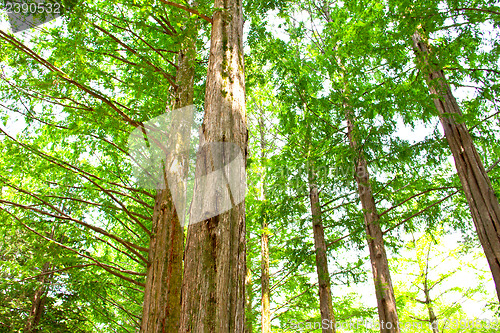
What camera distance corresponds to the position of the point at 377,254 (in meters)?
6.20

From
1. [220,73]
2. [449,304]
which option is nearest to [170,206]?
[220,73]

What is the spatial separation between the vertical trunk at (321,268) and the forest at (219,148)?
0.04 m

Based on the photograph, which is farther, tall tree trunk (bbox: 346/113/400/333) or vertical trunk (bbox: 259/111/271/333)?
vertical trunk (bbox: 259/111/271/333)

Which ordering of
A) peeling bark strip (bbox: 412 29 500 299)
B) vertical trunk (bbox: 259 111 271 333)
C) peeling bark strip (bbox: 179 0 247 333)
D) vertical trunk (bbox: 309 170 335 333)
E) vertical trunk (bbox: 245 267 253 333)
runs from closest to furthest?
peeling bark strip (bbox: 179 0 247 333)
peeling bark strip (bbox: 412 29 500 299)
vertical trunk (bbox: 309 170 335 333)
vertical trunk (bbox: 245 267 253 333)
vertical trunk (bbox: 259 111 271 333)

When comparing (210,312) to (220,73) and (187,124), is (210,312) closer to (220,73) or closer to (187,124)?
(220,73)

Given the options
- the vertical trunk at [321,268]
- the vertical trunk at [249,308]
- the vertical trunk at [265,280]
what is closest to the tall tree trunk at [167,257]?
the vertical trunk at [265,280]

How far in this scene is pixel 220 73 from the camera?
8.45 feet

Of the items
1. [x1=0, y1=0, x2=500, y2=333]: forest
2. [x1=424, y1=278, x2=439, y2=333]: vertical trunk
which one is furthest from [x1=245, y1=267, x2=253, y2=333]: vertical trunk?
[x1=424, y1=278, x2=439, y2=333]: vertical trunk

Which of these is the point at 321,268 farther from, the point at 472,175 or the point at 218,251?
the point at 218,251

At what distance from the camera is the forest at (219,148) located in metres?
2.44

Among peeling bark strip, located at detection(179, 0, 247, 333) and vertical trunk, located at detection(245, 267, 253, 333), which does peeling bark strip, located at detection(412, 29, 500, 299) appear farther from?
vertical trunk, located at detection(245, 267, 253, 333)

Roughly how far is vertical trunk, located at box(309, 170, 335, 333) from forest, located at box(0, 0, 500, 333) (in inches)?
1.7

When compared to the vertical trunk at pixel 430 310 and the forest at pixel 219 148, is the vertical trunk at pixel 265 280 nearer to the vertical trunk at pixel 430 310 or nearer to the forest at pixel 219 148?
the forest at pixel 219 148

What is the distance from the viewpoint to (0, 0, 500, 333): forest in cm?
244
